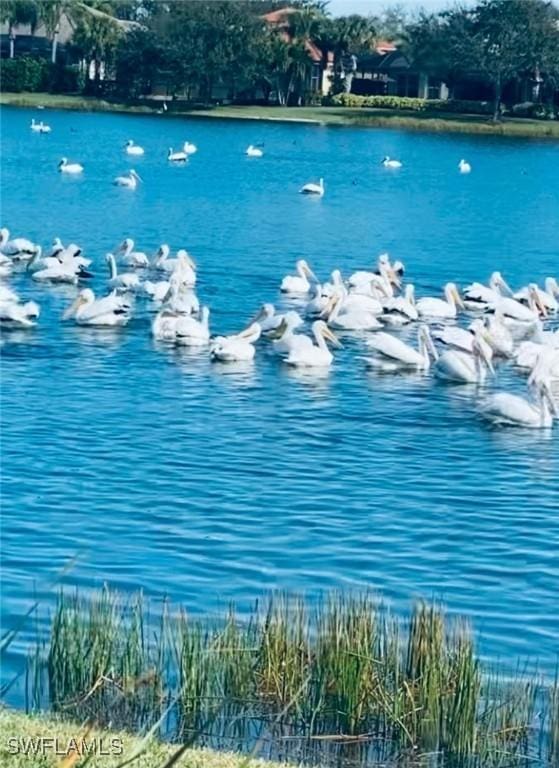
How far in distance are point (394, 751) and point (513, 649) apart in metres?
2.24

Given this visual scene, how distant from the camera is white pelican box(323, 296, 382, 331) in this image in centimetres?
2184

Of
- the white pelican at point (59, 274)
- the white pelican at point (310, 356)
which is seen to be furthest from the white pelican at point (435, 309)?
the white pelican at point (59, 274)

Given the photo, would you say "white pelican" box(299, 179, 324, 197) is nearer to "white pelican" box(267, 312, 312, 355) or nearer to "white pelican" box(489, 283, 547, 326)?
"white pelican" box(489, 283, 547, 326)

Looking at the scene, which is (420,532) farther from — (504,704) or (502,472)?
(504,704)

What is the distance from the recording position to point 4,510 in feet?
42.7

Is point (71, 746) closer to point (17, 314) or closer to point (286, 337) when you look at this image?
point (286, 337)

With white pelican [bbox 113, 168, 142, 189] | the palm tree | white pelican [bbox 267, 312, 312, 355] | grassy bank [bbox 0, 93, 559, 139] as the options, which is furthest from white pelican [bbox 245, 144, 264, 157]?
the palm tree

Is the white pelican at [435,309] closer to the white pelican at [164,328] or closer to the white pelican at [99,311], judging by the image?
the white pelican at [164,328]

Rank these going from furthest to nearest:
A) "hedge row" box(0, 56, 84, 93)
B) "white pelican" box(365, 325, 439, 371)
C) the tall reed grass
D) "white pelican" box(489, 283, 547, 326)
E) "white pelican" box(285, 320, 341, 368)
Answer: "hedge row" box(0, 56, 84, 93) < "white pelican" box(489, 283, 547, 326) < "white pelican" box(365, 325, 439, 371) < "white pelican" box(285, 320, 341, 368) < the tall reed grass

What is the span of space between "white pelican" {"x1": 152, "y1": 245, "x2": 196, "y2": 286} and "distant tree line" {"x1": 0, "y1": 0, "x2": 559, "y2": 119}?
184ft

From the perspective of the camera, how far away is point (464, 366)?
18.7m

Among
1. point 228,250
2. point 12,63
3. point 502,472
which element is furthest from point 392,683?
point 12,63

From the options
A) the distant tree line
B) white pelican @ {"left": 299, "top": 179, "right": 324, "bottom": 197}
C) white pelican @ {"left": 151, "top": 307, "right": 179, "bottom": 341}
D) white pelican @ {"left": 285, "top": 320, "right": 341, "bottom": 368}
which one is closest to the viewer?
white pelican @ {"left": 285, "top": 320, "right": 341, "bottom": 368}

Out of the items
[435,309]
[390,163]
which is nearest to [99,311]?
[435,309]
